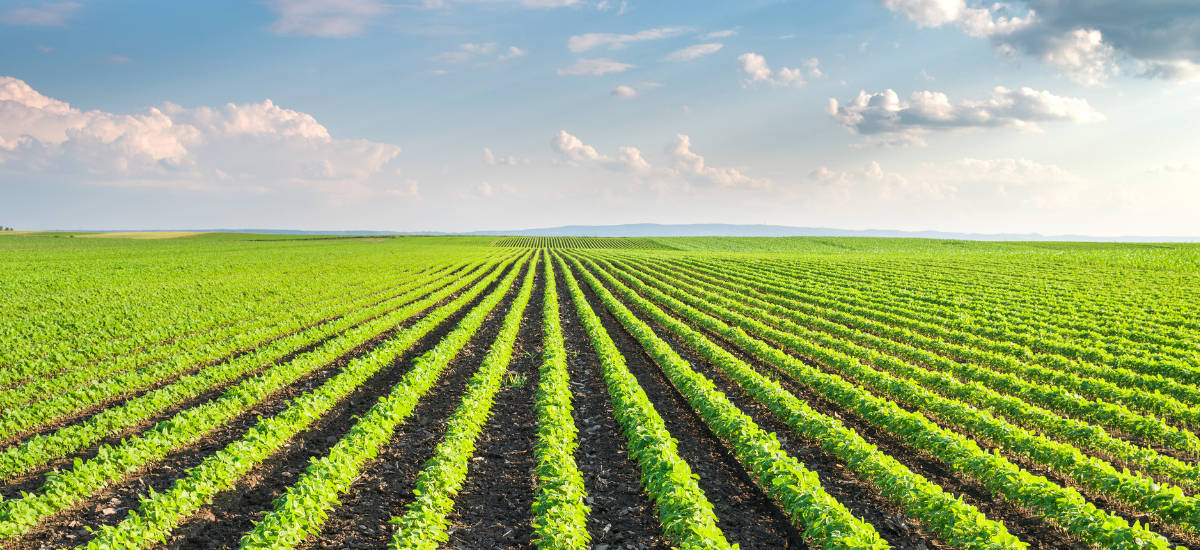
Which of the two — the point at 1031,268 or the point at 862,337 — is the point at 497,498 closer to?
the point at 862,337

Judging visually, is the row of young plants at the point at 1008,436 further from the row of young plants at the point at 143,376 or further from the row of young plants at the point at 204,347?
the row of young plants at the point at 204,347

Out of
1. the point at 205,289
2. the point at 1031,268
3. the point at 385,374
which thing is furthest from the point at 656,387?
the point at 1031,268

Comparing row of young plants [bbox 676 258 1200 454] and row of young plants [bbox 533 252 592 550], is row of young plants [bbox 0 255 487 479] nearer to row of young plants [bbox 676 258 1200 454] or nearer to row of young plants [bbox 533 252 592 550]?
row of young plants [bbox 533 252 592 550]

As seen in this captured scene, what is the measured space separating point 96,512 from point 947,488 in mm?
12676

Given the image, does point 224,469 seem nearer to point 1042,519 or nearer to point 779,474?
point 779,474

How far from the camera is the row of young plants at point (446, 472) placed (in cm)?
669

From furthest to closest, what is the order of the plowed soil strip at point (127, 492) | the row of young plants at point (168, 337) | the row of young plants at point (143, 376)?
the row of young plants at point (168, 337)
the row of young plants at point (143, 376)
the plowed soil strip at point (127, 492)

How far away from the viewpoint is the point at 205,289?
29.9 metres

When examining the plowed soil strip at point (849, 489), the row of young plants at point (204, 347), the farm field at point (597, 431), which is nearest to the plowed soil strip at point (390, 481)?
the farm field at point (597, 431)

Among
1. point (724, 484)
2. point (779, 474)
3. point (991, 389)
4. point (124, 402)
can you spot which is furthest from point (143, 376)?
point (991, 389)

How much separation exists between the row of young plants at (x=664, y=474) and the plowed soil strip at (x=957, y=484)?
3644 millimetres

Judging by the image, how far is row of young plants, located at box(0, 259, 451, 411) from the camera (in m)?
12.3

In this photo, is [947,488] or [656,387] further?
[656,387]

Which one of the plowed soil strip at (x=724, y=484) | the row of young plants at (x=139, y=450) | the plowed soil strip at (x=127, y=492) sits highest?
the row of young plants at (x=139, y=450)
